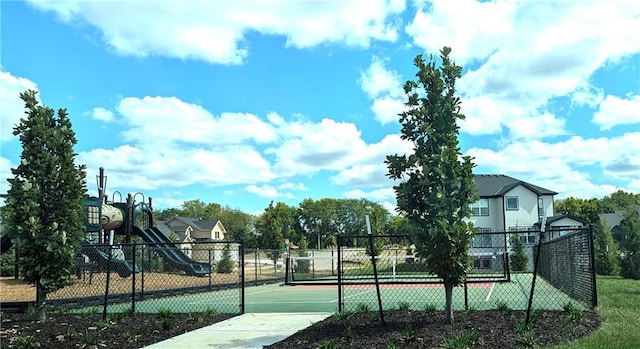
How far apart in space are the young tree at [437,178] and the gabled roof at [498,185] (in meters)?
34.3

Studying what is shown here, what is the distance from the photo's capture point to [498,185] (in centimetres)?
4316

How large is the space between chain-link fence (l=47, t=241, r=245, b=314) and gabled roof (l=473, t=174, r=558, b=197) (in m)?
23.9

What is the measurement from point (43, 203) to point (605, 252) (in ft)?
83.8

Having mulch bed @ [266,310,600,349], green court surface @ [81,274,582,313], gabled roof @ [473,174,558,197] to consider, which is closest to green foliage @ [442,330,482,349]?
mulch bed @ [266,310,600,349]

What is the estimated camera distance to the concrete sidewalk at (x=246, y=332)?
25.4ft

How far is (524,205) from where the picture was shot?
137 feet

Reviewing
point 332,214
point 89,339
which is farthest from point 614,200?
point 89,339

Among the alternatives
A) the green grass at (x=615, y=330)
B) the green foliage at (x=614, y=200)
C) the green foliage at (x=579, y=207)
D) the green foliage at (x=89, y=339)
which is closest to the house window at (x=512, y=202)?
the green grass at (x=615, y=330)

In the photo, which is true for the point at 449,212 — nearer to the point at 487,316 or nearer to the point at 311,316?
the point at 487,316

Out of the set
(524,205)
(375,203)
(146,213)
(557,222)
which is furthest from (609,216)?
(146,213)

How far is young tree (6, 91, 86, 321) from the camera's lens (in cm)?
984

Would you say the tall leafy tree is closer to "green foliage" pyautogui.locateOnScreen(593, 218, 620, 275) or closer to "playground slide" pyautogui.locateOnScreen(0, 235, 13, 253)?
"green foliage" pyautogui.locateOnScreen(593, 218, 620, 275)

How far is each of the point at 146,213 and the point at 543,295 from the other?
796 inches

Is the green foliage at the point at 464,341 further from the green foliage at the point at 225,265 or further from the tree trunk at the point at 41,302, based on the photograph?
the green foliage at the point at 225,265
